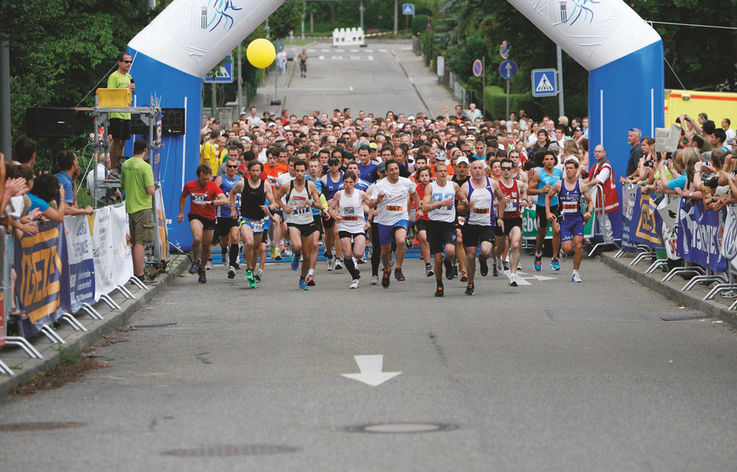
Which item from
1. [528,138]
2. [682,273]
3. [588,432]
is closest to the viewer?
[588,432]

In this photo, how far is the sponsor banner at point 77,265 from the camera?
12398 millimetres

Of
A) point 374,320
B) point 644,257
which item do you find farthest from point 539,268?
point 374,320

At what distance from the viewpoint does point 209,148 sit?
25.2m

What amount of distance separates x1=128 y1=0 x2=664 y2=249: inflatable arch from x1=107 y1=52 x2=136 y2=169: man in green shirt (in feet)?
3.33

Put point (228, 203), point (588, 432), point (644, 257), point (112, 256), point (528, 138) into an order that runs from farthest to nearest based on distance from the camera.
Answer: point (528, 138), point (644, 257), point (228, 203), point (112, 256), point (588, 432)

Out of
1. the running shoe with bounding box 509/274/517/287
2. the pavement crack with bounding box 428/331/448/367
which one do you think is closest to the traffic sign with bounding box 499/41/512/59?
the running shoe with bounding box 509/274/517/287

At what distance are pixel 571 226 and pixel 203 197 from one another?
17.2 feet

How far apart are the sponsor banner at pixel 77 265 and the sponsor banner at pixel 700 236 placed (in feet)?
23.2

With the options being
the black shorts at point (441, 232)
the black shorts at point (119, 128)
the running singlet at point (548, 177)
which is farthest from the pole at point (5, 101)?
the running singlet at point (548, 177)

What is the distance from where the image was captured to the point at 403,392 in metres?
9.28

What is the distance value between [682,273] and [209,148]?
11154 mm

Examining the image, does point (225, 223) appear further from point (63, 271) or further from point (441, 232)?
point (63, 271)

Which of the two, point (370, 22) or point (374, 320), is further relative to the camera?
point (370, 22)

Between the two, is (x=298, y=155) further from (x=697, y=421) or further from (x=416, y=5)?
(x=416, y=5)
